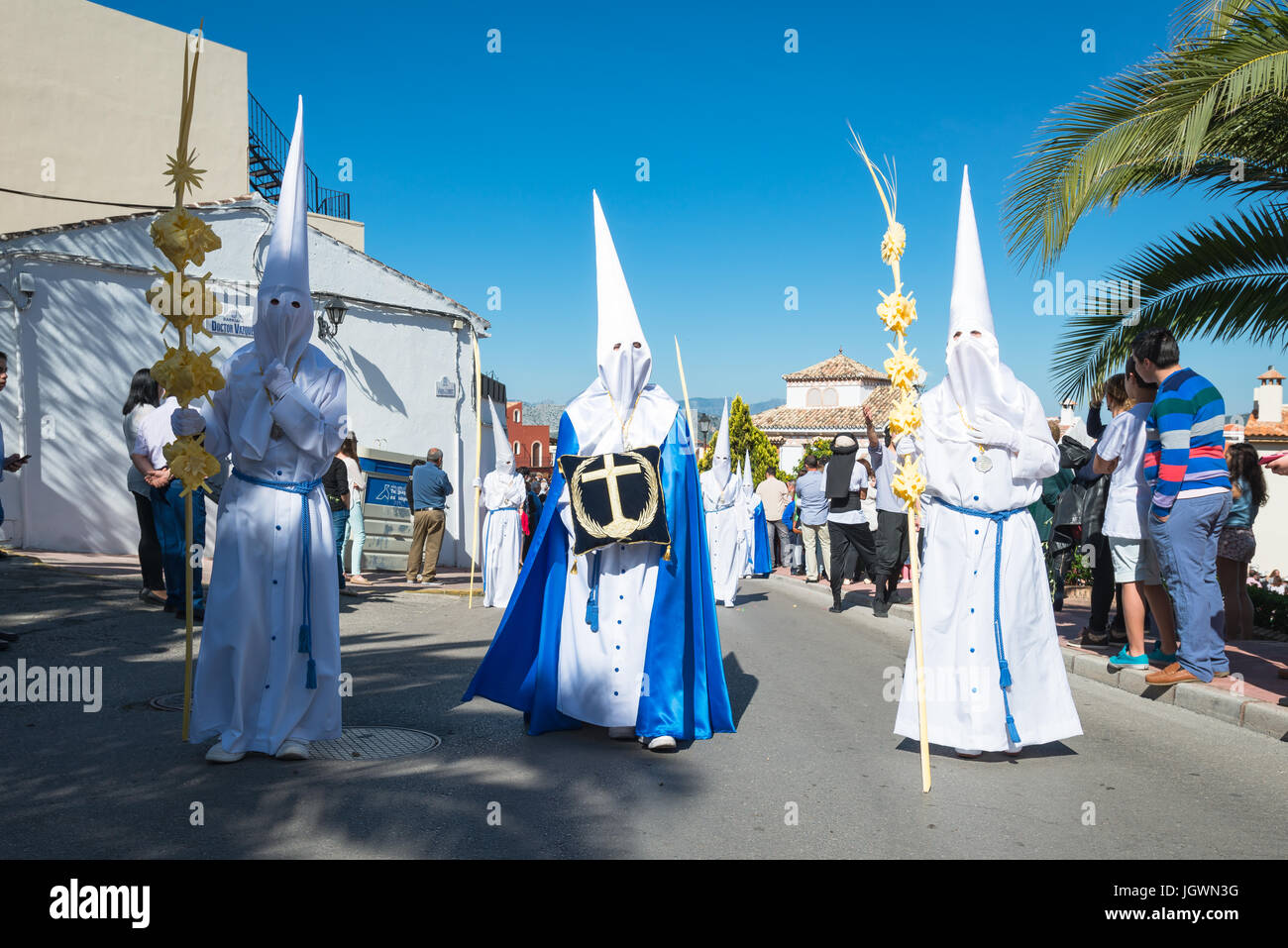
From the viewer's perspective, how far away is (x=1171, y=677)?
7086 millimetres

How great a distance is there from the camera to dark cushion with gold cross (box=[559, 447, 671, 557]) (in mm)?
5898

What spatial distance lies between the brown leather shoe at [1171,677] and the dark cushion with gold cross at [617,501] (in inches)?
146

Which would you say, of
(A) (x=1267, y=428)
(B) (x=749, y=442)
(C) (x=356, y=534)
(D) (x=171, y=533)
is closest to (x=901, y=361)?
(D) (x=171, y=533)

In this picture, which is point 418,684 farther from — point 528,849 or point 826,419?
point 826,419

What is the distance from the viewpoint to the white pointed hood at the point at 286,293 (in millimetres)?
5289

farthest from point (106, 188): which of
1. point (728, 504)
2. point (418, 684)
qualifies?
point (418, 684)

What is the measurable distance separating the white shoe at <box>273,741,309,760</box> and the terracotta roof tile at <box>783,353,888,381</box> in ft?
236

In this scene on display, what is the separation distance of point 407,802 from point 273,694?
117cm

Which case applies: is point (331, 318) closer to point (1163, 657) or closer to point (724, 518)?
point (724, 518)

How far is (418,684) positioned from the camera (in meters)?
7.35

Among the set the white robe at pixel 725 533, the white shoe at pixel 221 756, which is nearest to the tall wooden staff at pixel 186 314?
the white shoe at pixel 221 756

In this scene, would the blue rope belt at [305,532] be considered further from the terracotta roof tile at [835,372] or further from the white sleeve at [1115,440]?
the terracotta roof tile at [835,372]

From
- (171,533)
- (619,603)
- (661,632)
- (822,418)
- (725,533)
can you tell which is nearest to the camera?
(661,632)

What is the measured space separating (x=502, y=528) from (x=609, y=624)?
811 centimetres
